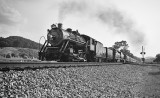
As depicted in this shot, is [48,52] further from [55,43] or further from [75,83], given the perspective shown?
[75,83]

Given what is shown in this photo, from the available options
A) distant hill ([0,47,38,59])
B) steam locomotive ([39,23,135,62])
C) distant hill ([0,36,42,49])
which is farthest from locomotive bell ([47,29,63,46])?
distant hill ([0,36,42,49])

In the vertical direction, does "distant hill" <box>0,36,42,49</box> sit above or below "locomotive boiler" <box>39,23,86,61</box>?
above

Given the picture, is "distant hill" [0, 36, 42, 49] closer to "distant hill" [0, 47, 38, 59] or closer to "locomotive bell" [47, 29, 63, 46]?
"distant hill" [0, 47, 38, 59]

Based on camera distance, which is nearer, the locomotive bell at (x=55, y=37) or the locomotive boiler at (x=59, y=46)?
the locomotive boiler at (x=59, y=46)

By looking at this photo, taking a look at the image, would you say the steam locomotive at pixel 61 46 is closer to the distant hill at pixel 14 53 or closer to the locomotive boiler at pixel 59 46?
the locomotive boiler at pixel 59 46

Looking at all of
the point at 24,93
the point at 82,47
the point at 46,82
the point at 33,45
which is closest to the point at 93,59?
the point at 82,47

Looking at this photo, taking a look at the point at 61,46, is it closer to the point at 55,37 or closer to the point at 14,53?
the point at 55,37

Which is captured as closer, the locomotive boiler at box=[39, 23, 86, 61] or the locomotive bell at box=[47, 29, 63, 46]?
the locomotive boiler at box=[39, 23, 86, 61]

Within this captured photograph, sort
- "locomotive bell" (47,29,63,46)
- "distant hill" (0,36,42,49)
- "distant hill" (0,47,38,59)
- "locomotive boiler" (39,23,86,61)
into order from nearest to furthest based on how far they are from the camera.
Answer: "locomotive boiler" (39,23,86,61), "locomotive bell" (47,29,63,46), "distant hill" (0,47,38,59), "distant hill" (0,36,42,49)

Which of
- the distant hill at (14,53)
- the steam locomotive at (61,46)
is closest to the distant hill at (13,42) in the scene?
the distant hill at (14,53)

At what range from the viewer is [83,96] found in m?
7.63

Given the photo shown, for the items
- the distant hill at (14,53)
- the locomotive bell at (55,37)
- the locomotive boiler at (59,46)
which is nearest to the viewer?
the locomotive boiler at (59,46)

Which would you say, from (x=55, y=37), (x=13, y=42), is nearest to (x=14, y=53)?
(x=55, y=37)

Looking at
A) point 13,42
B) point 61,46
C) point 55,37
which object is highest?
point 13,42
